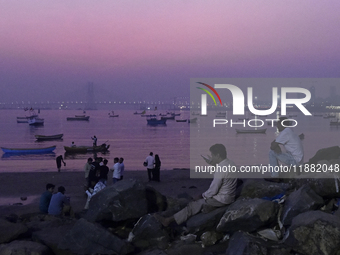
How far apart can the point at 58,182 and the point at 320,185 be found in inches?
555

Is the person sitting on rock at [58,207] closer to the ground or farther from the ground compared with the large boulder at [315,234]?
closer to the ground

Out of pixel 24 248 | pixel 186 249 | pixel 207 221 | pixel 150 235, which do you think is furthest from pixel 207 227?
pixel 24 248

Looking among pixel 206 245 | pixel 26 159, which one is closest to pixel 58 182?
pixel 206 245

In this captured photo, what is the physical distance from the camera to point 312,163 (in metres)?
8.93

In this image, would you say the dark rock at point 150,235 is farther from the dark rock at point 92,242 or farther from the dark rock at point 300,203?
the dark rock at point 300,203

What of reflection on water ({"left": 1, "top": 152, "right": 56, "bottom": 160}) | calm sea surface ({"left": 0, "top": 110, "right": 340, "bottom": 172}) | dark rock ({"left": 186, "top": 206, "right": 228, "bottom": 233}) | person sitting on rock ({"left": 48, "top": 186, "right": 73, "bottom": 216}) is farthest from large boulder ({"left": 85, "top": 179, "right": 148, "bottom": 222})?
reflection on water ({"left": 1, "top": 152, "right": 56, "bottom": 160})

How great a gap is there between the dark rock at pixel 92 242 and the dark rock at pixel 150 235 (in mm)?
339

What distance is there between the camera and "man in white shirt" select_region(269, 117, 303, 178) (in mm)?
8305

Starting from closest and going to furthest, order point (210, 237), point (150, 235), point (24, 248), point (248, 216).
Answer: point (248, 216) < point (24, 248) < point (210, 237) < point (150, 235)

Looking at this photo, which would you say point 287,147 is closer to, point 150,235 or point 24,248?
point 150,235

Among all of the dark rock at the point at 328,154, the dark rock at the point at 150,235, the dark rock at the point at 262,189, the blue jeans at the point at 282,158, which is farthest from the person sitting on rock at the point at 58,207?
the dark rock at the point at 328,154

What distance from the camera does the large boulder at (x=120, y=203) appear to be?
8.18 m

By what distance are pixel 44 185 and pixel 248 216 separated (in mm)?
13130

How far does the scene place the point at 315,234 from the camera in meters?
6.05
